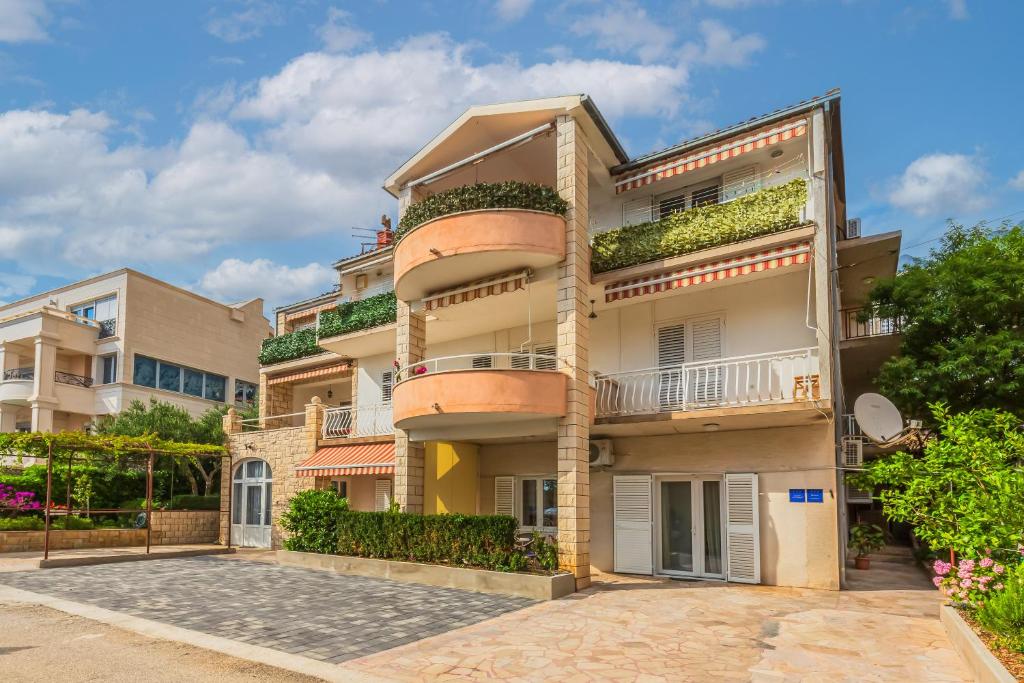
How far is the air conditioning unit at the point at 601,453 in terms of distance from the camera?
56.1ft

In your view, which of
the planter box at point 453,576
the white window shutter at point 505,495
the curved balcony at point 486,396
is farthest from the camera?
the white window shutter at point 505,495

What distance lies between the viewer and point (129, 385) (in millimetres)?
36125

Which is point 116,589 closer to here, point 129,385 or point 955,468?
point 955,468

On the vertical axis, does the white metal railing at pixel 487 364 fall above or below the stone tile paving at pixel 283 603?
above

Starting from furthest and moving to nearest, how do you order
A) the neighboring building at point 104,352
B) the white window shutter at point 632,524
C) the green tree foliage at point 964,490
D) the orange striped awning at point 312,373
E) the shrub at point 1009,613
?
the neighboring building at point 104,352 < the orange striped awning at point 312,373 < the white window shutter at point 632,524 < the green tree foliage at point 964,490 < the shrub at point 1009,613

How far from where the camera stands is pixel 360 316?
74.3ft

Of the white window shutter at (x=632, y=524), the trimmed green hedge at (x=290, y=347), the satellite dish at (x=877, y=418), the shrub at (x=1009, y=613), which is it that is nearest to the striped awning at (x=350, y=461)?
the trimmed green hedge at (x=290, y=347)

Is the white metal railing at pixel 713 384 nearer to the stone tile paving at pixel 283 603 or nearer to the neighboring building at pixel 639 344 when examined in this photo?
the neighboring building at pixel 639 344

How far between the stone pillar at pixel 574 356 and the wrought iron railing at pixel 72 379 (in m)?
30.4

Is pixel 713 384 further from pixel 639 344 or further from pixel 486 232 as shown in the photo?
pixel 486 232

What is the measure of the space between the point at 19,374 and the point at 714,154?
1430 inches

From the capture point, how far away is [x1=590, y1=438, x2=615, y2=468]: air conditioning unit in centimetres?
1709

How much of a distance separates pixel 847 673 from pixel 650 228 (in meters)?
10.8

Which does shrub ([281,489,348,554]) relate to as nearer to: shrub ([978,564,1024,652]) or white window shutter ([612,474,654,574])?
white window shutter ([612,474,654,574])
